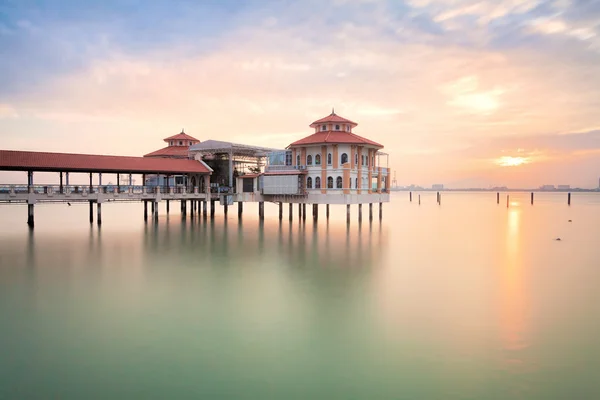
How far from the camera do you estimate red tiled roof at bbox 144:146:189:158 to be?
49875 mm

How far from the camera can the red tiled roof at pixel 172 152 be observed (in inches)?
1964

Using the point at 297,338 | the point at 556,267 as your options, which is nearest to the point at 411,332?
the point at 297,338

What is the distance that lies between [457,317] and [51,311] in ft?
44.5

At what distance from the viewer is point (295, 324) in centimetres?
1355

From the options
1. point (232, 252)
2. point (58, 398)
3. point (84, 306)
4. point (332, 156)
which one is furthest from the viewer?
point (332, 156)

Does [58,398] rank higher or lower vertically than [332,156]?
lower

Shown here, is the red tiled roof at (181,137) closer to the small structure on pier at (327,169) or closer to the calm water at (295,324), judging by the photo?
the small structure on pier at (327,169)

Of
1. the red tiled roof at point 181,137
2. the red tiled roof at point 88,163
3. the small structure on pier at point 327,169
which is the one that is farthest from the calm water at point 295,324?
the red tiled roof at point 181,137

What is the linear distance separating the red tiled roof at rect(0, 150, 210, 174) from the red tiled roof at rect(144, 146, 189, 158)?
23.8ft

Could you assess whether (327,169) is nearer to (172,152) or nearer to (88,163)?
(88,163)

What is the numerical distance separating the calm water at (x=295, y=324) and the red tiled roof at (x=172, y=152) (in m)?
23.4

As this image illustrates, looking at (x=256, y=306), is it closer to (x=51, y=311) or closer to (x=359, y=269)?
(x=51, y=311)

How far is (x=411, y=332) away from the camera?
1301 cm

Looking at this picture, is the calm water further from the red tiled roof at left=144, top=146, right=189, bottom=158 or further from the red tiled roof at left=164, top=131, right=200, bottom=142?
the red tiled roof at left=164, top=131, right=200, bottom=142
